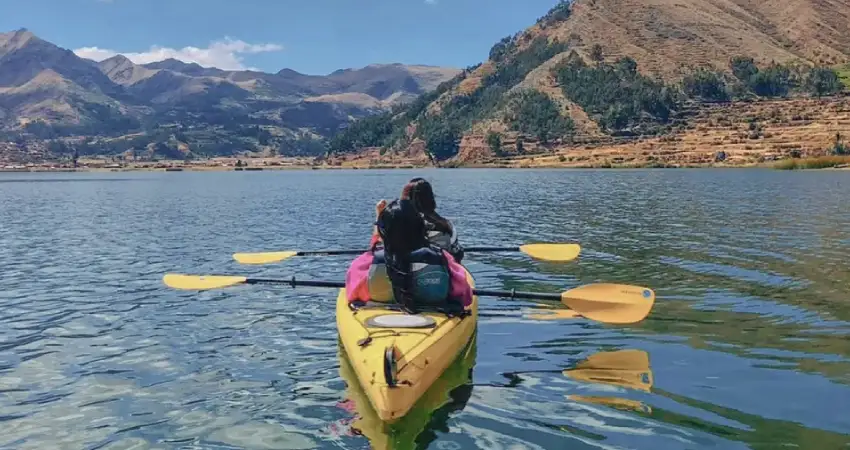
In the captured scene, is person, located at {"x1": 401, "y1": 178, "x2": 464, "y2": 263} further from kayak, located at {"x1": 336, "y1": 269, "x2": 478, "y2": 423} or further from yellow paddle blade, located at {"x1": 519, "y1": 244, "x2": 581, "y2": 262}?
yellow paddle blade, located at {"x1": 519, "y1": 244, "x2": 581, "y2": 262}

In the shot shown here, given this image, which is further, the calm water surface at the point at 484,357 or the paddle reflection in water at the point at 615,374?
the paddle reflection in water at the point at 615,374

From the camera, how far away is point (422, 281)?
14.3m

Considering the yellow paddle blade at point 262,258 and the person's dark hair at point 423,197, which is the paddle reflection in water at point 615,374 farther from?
the yellow paddle blade at point 262,258

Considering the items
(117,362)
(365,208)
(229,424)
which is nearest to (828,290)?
(229,424)

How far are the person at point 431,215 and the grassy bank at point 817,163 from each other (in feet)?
392

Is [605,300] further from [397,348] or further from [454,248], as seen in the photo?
[397,348]

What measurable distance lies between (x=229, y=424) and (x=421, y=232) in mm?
5107

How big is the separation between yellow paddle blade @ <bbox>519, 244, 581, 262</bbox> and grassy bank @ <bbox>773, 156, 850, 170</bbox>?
112637 millimetres

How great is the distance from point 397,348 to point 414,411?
1178 millimetres

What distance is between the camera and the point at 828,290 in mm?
21312

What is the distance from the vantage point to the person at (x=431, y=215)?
1583 cm

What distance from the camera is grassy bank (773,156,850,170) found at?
386 feet

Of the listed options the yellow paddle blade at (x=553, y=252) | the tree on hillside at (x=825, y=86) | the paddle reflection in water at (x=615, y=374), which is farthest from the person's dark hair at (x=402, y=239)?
the tree on hillside at (x=825, y=86)

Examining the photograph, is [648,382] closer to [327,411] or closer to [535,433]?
[535,433]
